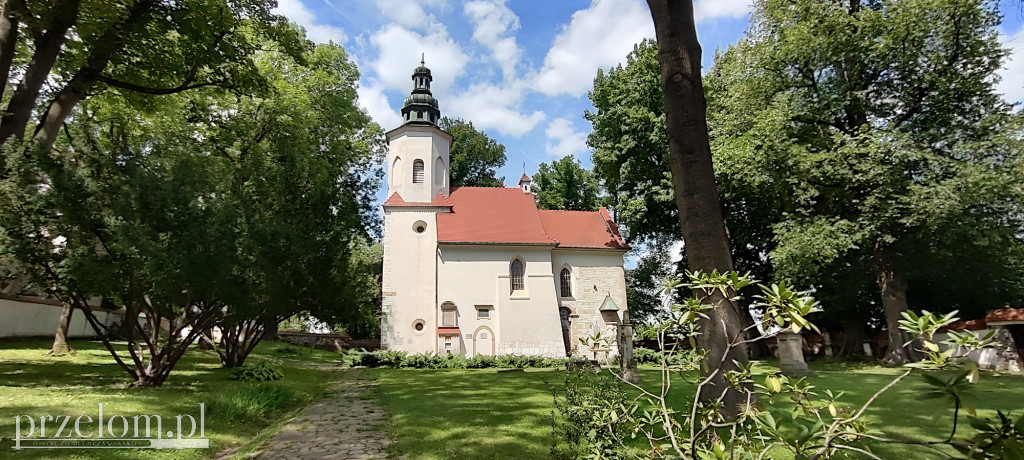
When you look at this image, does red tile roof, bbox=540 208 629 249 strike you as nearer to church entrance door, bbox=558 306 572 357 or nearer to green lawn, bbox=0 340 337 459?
church entrance door, bbox=558 306 572 357

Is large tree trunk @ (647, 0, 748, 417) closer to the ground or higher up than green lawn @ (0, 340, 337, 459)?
higher up

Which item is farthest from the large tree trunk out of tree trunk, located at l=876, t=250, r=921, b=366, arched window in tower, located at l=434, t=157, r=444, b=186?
arched window in tower, located at l=434, t=157, r=444, b=186

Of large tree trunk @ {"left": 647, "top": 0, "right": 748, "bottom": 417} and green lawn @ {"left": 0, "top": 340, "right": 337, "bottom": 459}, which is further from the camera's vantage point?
green lawn @ {"left": 0, "top": 340, "right": 337, "bottom": 459}

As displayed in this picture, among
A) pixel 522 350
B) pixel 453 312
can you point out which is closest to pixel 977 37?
pixel 522 350

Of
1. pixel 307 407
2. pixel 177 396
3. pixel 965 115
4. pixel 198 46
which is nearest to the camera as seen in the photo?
pixel 177 396

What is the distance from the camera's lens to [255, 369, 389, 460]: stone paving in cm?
613

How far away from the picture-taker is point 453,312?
25.0m

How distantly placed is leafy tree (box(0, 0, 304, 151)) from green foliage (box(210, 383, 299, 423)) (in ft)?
19.6

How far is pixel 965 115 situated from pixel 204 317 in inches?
907

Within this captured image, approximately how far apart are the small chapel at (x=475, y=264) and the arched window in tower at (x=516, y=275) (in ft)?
0.18

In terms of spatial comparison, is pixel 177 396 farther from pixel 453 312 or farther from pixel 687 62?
pixel 453 312

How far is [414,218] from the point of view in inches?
1035

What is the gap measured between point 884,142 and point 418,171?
20693mm

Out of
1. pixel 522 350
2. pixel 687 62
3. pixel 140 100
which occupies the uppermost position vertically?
pixel 140 100
